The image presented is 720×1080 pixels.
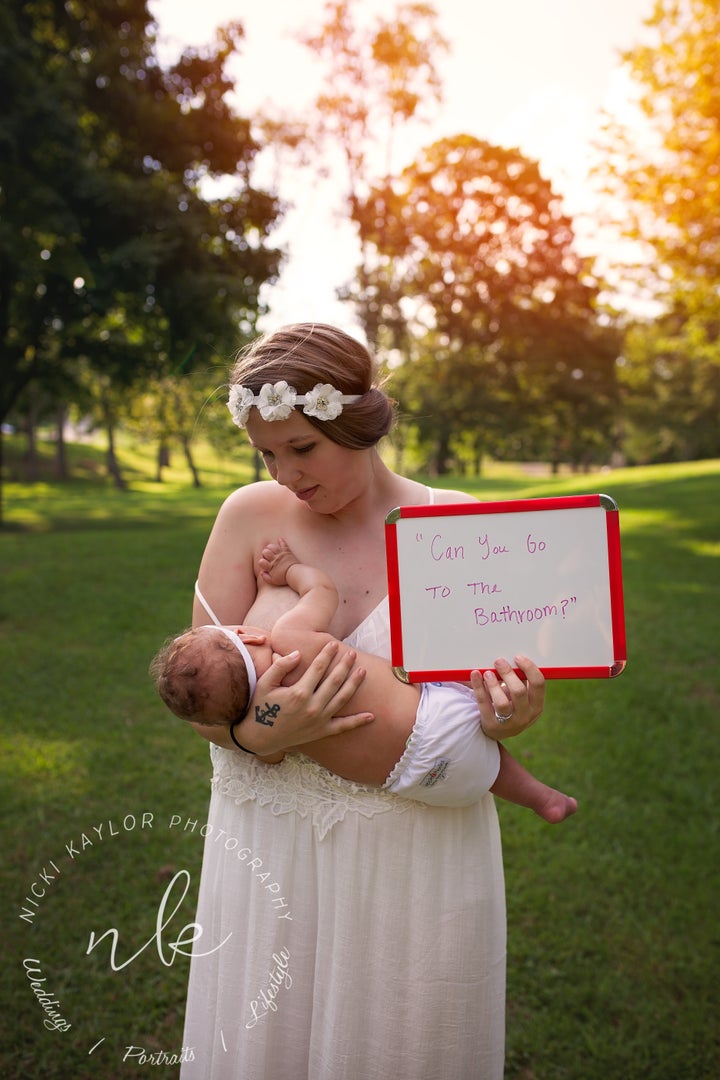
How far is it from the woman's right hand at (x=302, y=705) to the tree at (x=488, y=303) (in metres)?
25.9

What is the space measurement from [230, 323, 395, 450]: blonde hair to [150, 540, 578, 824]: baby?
0.42 metres

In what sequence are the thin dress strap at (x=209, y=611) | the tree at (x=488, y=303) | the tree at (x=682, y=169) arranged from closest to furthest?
the thin dress strap at (x=209, y=611)
the tree at (x=682, y=169)
the tree at (x=488, y=303)

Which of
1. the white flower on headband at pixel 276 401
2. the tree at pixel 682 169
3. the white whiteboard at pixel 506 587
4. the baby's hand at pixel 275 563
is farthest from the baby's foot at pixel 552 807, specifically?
the tree at pixel 682 169

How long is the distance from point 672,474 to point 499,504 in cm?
2350

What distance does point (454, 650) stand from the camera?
1.67 metres

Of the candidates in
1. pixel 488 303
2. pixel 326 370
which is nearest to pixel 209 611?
pixel 326 370

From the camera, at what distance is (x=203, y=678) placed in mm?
1704

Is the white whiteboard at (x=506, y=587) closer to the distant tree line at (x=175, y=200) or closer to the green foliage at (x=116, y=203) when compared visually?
the distant tree line at (x=175, y=200)

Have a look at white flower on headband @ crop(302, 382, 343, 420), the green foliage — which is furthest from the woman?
the green foliage

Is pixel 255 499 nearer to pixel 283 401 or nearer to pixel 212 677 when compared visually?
pixel 283 401

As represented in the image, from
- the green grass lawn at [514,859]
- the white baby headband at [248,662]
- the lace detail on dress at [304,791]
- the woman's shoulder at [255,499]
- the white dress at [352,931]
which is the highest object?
the woman's shoulder at [255,499]

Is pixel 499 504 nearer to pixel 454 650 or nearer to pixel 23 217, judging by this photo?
pixel 454 650

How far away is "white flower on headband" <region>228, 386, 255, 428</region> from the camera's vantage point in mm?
1796

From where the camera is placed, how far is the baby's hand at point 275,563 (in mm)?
1911
